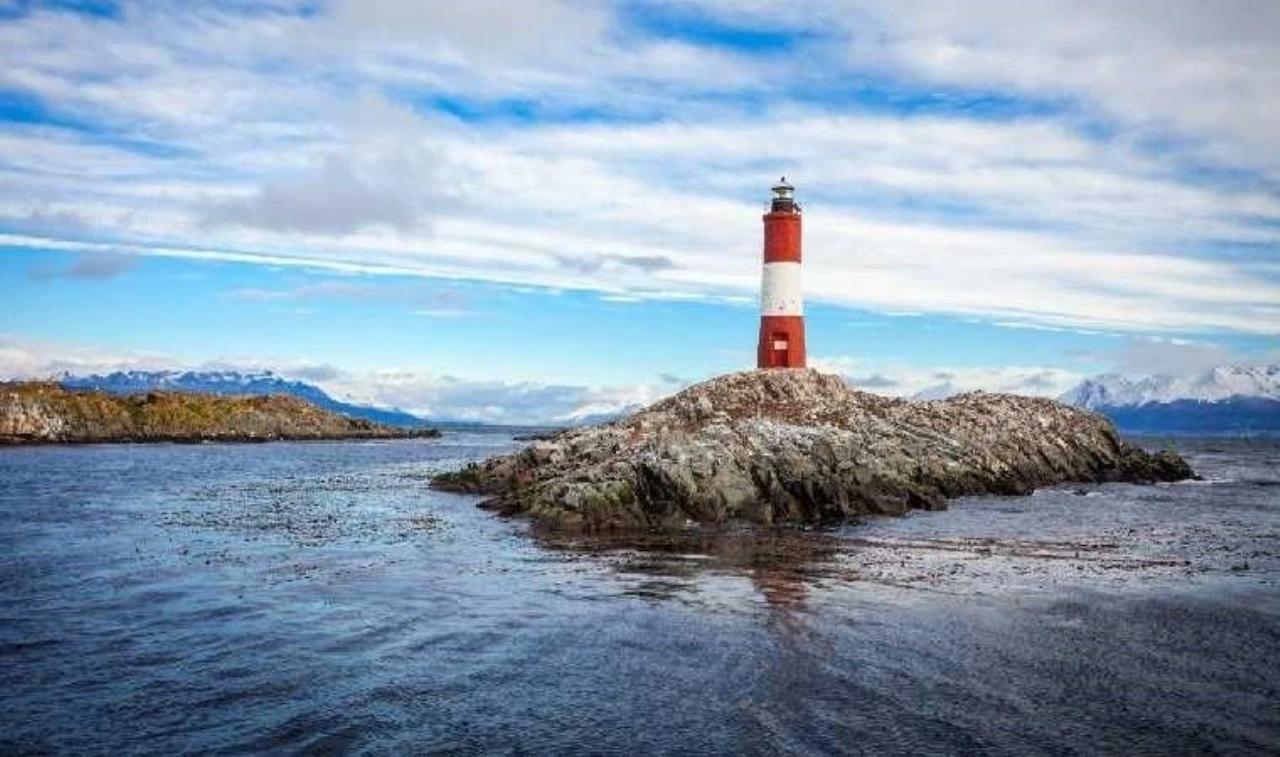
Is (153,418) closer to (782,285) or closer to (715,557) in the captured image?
(782,285)

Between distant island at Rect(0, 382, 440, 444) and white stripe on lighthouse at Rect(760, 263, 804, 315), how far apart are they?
306 feet

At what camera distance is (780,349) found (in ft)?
208

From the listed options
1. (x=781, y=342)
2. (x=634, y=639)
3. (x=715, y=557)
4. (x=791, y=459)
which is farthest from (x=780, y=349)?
(x=634, y=639)

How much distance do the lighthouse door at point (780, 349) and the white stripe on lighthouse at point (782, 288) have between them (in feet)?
5.07

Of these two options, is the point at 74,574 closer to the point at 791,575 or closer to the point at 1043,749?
the point at 791,575

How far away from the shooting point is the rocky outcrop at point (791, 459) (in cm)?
4203

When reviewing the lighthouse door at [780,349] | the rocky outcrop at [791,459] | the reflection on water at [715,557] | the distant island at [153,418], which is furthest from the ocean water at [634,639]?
the distant island at [153,418]

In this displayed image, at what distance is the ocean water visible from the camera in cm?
1483

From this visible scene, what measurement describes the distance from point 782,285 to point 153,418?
10541 centimetres

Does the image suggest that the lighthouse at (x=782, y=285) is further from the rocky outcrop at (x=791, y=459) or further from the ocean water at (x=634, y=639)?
the ocean water at (x=634, y=639)

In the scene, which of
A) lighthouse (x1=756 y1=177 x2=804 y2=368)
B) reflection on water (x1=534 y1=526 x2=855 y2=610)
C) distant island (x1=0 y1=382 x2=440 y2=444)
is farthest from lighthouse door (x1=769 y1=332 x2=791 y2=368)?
distant island (x1=0 y1=382 x2=440 y2=444)

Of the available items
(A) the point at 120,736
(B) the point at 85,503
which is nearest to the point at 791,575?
(A) the point at 120,736

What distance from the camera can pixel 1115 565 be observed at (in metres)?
31.3

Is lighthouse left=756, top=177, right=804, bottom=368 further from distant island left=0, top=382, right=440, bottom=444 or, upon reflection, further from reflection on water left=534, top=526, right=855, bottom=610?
Answer: distant island left=0, top=382, right=440, bottom=444
